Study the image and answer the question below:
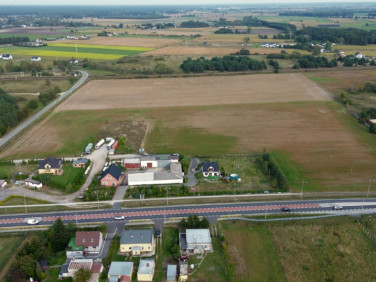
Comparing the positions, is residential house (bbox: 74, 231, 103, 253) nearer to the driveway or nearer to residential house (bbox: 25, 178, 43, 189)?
residential house (bbox: 25, 178, 43, 189)

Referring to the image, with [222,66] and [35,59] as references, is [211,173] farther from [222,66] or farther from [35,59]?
[35,59]

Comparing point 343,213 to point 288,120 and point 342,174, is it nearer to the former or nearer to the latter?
point 342,174

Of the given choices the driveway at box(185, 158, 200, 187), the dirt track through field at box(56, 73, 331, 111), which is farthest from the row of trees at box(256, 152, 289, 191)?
the dirt track through field at box(56, 73, 331, 111)

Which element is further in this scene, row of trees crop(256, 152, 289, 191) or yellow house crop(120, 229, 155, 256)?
row of trees crop(256, 152, 289, 191)

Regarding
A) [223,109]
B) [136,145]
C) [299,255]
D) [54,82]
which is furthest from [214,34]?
[299,255]

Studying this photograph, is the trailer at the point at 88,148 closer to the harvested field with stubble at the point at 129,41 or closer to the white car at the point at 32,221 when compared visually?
the white car at the point at 32,221

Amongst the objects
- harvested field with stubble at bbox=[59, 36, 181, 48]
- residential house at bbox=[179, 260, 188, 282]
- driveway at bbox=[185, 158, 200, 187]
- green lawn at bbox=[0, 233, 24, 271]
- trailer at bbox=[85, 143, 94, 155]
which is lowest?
green lawn at bbox=[0, 233, 24, 271]

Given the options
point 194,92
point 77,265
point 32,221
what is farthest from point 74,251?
point 194,92
